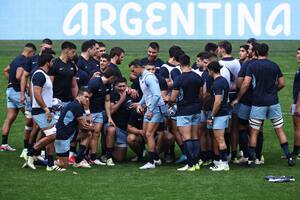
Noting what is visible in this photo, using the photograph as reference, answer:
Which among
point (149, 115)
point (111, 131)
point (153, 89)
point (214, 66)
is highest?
point (214, 66)

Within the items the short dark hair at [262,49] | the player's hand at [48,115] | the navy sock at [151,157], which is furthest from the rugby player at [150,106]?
the short dark hair at [262,49]

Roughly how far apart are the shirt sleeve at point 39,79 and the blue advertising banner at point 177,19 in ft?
49.2

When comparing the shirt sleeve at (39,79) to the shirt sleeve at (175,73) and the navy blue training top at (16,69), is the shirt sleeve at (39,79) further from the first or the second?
the shirt sleeve at (175,73)

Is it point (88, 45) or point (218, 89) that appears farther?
point (88, 45)

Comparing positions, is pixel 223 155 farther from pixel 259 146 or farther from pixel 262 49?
pixel 262 49

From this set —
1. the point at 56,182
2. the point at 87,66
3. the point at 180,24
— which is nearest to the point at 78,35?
the point at 180,24

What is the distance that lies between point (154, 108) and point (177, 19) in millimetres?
14869

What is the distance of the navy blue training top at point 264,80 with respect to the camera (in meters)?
14.8

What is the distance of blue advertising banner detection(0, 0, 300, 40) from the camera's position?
1148 inches

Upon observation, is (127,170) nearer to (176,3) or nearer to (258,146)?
(258,146)

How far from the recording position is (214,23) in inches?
1153

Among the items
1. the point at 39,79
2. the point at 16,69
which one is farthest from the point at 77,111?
the point at 16,69

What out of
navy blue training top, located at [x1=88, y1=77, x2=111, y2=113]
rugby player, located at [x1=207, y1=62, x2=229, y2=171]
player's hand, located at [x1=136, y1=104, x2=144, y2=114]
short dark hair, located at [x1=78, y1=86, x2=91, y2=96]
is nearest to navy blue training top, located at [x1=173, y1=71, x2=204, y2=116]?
rugby player, located at [x1=207, y1=62, x2=229, y2=171]

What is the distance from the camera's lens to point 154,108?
14.8 metres
